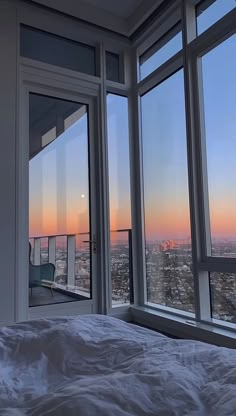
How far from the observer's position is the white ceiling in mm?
3271

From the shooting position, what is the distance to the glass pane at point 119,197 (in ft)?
11.6

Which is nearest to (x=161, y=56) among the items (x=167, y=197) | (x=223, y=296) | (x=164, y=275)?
(x=167, y=197)

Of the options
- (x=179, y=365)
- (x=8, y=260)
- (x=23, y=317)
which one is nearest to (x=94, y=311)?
(x=23, y=317)

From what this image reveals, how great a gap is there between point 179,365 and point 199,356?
102mm

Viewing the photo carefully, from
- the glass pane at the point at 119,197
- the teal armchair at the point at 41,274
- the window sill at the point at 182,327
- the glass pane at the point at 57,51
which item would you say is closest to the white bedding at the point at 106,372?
the window sill at the point at 182,327

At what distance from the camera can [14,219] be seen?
2.91 metres

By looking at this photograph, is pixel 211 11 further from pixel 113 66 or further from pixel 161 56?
pixel 113 66

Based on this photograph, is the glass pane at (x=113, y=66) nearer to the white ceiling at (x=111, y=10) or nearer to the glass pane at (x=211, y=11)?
the white ceiling at (x=111, y=10)

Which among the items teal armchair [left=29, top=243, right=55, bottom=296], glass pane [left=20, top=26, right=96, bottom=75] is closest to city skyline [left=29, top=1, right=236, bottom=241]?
teal armchair [left=29, top=243, right=55, bottom=296]

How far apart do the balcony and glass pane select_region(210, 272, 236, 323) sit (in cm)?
105

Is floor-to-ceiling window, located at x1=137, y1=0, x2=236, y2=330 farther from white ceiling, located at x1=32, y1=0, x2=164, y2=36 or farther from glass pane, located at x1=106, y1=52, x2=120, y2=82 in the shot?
glass pane, located at x1=106, y1=52, x2=120, y2=82

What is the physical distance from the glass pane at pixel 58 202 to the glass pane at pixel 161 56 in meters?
0.85

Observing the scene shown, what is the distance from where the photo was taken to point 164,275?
3.29m

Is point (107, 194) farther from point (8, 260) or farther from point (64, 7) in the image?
point (64, 7)
